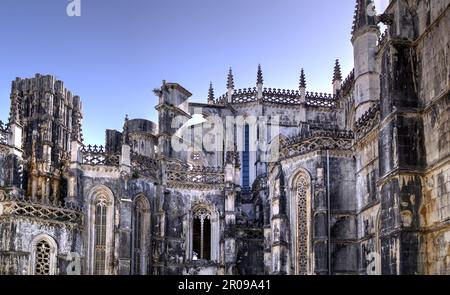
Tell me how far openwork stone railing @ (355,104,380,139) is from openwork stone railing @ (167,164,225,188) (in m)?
11.9

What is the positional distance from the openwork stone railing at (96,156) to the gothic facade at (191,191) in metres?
0.06

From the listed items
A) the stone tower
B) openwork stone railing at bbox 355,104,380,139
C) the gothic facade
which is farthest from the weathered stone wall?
the stone tower

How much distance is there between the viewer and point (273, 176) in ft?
131

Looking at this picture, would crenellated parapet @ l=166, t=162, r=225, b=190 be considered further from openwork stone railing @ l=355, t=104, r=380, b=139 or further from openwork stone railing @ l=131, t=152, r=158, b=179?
openwork stone railing @ l=355, t=104, r=380, b=139

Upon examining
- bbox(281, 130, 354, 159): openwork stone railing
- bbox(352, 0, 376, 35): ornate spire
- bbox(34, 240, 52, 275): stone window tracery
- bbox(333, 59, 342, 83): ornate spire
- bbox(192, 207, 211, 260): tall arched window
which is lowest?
bbox(34, 240, 52, 275): stone window tracery

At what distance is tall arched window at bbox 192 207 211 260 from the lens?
142ft

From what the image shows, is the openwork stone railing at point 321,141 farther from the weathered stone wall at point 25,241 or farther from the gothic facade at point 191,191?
the weathered stone wall at point 25,241

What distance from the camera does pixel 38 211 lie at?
114 feet

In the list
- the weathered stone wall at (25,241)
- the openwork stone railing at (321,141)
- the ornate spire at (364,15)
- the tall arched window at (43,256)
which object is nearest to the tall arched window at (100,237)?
the weathered stone wall at (25,241)

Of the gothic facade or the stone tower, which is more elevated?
the stone tower

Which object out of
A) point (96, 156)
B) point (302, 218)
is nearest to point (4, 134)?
point (96, 156)

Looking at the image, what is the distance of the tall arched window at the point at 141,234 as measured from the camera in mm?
40500
